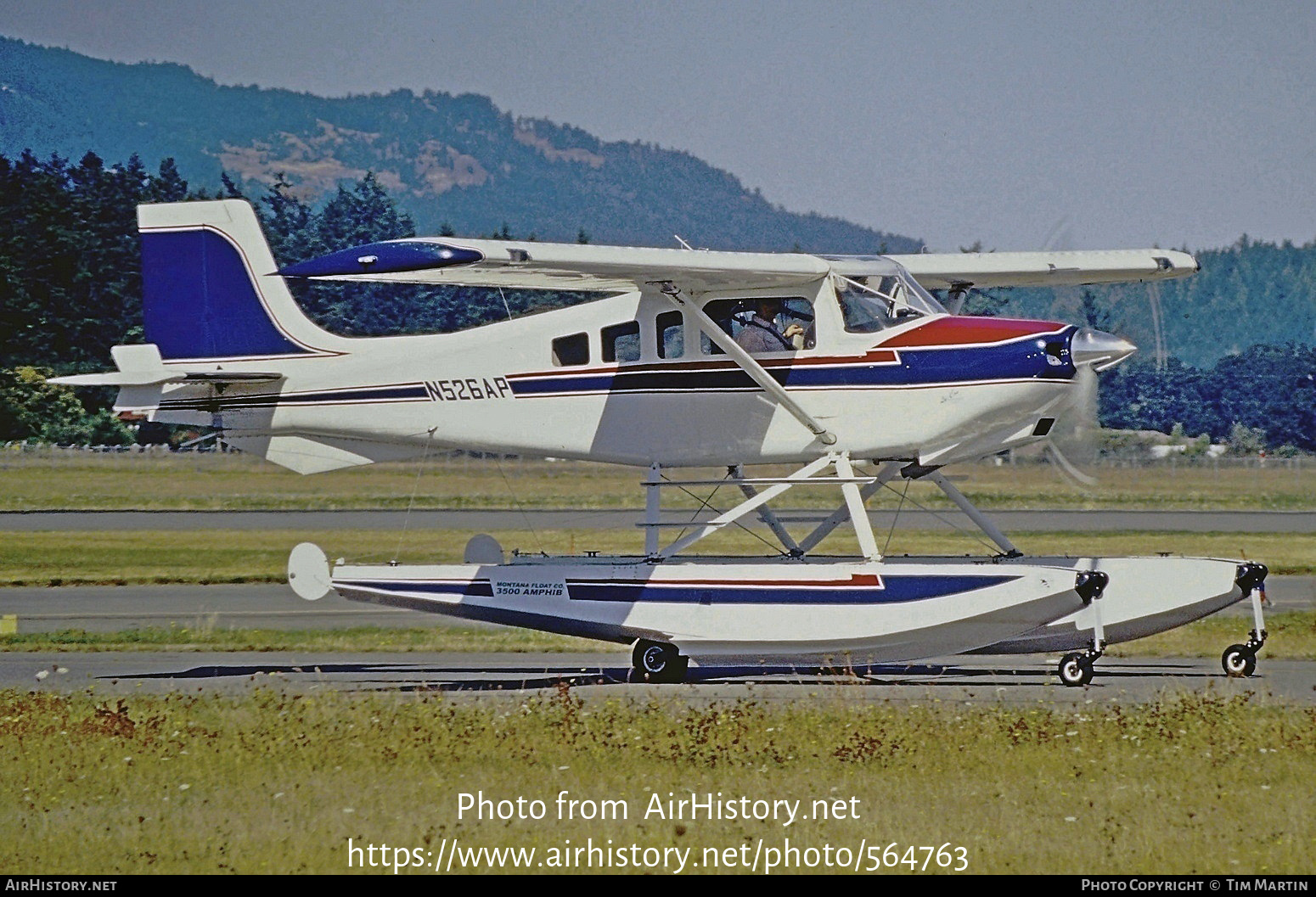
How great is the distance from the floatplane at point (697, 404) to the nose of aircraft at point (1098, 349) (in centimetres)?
3

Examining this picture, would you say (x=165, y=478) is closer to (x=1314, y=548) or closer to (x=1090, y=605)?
(x=1314, y=548)

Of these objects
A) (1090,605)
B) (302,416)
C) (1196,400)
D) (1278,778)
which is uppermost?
(1196,400)

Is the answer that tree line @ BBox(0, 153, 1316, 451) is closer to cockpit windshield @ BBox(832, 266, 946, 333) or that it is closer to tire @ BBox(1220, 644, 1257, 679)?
cockpit windshield @ BBox(832, 266, 946, 333)

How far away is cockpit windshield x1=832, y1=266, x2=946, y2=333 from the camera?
48.8ft

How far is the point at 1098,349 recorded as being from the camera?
14.1 meters

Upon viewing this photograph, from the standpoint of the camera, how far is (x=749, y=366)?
14664 millimetres

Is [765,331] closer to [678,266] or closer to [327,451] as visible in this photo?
[678,266]

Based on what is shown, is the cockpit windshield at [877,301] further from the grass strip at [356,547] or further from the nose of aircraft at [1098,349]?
the grass strip at [356,547]

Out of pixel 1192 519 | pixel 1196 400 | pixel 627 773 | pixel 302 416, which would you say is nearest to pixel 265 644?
pixel 302 416

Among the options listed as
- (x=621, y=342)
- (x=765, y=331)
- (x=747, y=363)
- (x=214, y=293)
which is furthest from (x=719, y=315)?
(x=214, y=293)

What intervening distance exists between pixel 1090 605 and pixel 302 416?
800 cm

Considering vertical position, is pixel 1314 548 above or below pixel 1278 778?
above

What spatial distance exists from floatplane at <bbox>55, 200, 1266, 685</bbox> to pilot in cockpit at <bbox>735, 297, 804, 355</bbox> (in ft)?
0.06

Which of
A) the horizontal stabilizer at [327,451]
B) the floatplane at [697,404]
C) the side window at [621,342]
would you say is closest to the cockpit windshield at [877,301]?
the floatplane at [697,404]
